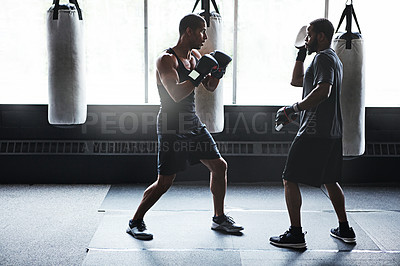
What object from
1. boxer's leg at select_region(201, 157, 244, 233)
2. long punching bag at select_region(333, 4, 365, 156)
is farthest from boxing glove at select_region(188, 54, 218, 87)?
long punching bag at select_region(333, 4, 365, 156)

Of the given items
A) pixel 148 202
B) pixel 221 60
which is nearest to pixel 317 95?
pixel 221 60

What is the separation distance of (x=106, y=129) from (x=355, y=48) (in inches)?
92.8

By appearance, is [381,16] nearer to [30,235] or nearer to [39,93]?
[39,93]

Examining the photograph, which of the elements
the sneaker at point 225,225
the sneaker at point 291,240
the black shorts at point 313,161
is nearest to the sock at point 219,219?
the sneaker at point 225,225

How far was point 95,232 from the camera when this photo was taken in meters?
3.31

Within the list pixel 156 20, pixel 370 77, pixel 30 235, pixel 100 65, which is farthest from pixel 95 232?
pixel 370 77

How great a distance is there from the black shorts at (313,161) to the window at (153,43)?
1712 millimetres

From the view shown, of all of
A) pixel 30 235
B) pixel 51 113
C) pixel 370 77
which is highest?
pixel 370 77

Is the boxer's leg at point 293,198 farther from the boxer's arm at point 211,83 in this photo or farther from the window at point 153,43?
the window at point 153,43

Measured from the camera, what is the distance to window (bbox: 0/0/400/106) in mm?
4461

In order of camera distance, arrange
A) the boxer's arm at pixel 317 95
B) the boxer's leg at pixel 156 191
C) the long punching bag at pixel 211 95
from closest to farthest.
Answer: the boxer's arm at pixel 317 95, the boxer's leg at pixel 156 191, the long punching bag at pixel 211 95

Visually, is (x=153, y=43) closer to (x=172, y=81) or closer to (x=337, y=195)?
(x=172, y=81)

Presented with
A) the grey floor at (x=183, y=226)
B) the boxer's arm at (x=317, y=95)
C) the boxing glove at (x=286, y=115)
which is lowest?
the grey floor at (x=183, y=226)

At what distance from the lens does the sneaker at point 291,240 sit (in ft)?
9.99
